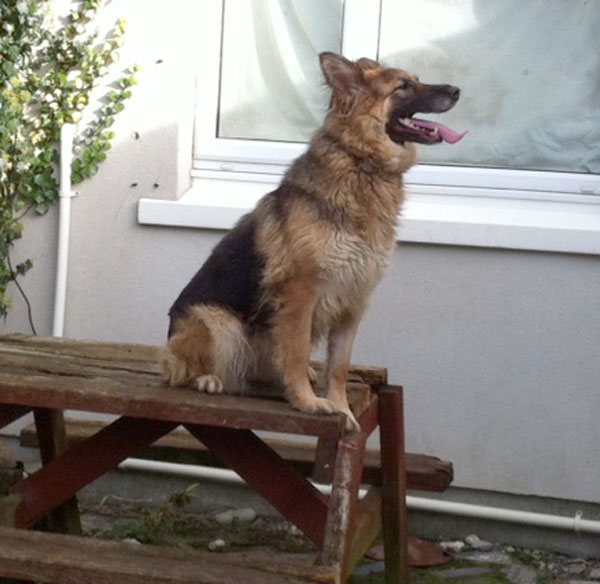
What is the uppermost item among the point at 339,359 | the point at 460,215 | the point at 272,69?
the point at 272,69

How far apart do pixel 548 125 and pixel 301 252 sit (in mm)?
2144

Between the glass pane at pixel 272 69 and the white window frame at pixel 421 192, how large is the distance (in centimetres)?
6

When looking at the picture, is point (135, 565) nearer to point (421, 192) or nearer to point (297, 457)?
point (297, 457)

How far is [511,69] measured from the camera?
217 inches

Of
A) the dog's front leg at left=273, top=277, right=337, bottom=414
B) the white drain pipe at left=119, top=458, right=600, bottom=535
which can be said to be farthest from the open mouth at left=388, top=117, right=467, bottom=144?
the white drain pipe at left=119, top=458, right=600, bottom=535

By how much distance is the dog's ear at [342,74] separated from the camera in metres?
3.80

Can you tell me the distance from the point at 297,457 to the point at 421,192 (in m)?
1.51

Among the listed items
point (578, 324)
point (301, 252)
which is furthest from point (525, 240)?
point (301, 252)

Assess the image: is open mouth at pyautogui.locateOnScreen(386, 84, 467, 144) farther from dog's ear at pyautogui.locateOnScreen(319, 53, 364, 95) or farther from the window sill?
the window sill

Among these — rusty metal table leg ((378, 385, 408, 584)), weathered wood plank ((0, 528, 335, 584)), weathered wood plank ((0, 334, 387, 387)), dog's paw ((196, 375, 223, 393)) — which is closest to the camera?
weathered wood plank ((0, 528, 335, 584))

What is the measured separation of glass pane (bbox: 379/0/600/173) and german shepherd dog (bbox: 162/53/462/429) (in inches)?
66.6

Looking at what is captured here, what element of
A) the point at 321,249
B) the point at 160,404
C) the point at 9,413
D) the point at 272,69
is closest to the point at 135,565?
the point at 160,404

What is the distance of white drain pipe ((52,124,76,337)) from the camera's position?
17.9 ft

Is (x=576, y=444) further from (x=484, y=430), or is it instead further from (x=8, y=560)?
(x=8, y=560)
